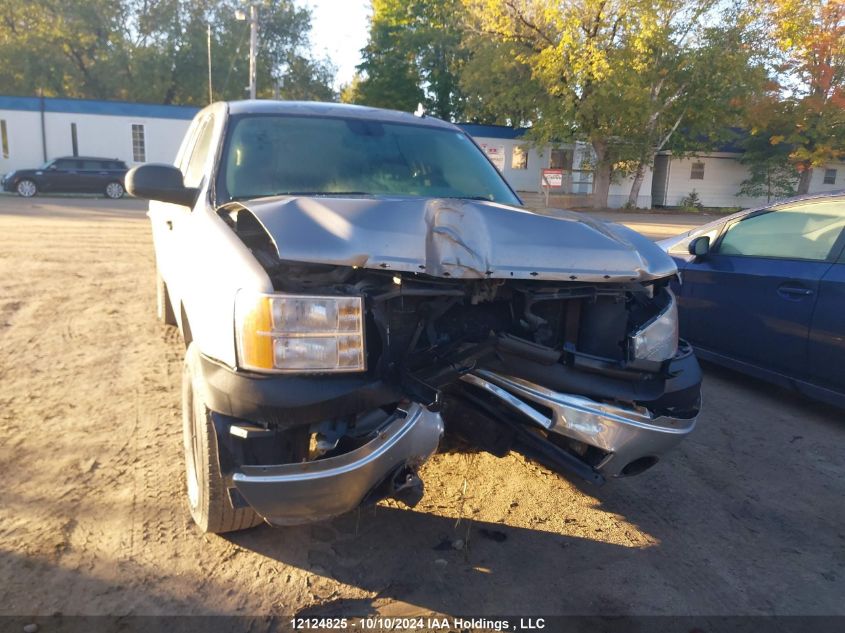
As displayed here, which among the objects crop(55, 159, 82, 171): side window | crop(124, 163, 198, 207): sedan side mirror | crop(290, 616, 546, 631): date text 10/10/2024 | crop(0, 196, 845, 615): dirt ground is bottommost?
crop(290, 616, 546, 631): date text 10/10/2024

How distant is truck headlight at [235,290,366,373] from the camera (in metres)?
2.30

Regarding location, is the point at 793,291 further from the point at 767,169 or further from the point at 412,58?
the point at 412,58

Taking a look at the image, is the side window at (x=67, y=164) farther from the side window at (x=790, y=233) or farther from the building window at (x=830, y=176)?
the building window at (x=830, y=176)

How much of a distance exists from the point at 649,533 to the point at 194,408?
2213 mm

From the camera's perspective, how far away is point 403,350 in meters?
2.63

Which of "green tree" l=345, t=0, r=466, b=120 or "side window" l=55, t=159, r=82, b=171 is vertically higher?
"green tree" l=345, t=0, r=466, b=120

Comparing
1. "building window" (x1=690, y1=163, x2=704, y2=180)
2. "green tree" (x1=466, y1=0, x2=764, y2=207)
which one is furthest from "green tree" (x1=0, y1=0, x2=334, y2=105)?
"building window" (x1=690, y1=163, x2=704, y2=180)

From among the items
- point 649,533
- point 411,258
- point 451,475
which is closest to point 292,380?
point 411,258

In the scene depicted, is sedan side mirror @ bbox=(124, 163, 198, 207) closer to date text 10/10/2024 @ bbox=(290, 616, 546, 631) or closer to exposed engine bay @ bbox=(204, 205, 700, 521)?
exposed engine bay @ bbox=(204, 205, 700, 521)

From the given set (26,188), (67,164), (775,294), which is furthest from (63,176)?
(775,294)

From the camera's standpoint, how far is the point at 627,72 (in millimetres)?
23703

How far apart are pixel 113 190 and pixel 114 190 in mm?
51

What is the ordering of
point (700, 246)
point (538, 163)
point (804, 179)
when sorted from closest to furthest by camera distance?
point (700, 246) < point (804, 179) < point (538, 163)

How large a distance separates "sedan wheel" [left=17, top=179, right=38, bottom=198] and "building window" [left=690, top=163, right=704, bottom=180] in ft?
99.8
